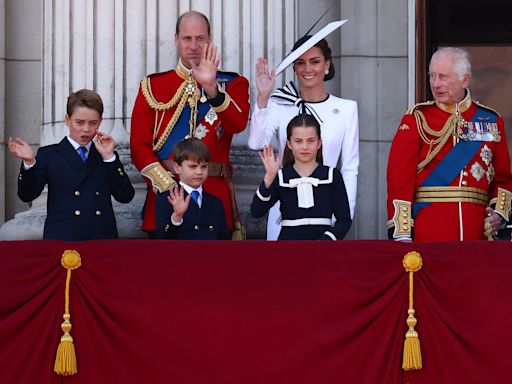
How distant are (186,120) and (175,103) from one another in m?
0.10

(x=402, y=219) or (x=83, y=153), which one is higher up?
(x=83, y=153)

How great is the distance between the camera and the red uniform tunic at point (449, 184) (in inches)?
322

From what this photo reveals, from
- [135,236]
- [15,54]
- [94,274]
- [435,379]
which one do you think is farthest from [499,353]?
[15,54]

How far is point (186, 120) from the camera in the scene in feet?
28.4

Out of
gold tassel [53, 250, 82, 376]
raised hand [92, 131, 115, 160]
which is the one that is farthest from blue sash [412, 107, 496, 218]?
gold tassel [53, 250, 82, 376]

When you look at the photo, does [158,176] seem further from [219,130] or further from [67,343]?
[67,343]

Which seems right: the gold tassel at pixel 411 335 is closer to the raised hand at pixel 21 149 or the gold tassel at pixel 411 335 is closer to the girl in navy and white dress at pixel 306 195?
the girl in navy and white dress at pixel 306 195

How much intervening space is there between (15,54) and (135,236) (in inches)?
105

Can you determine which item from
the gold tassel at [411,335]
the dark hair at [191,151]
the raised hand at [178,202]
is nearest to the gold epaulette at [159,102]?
the dark hair at [191,151]

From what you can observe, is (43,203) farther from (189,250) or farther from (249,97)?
(189,250)

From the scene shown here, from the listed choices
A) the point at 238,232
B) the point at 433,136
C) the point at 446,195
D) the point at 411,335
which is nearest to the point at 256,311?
the point at 411,335

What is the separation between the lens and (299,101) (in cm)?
883

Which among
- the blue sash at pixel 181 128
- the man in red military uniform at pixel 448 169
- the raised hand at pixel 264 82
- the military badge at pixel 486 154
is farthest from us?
the blue sash at pixel 181 128

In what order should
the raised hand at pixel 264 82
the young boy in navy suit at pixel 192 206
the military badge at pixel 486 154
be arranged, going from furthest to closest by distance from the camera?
the raised hand at pixel 264 82 → the military badge at pixel 486 154 → the young boy in navy suit at pixel 192 206
